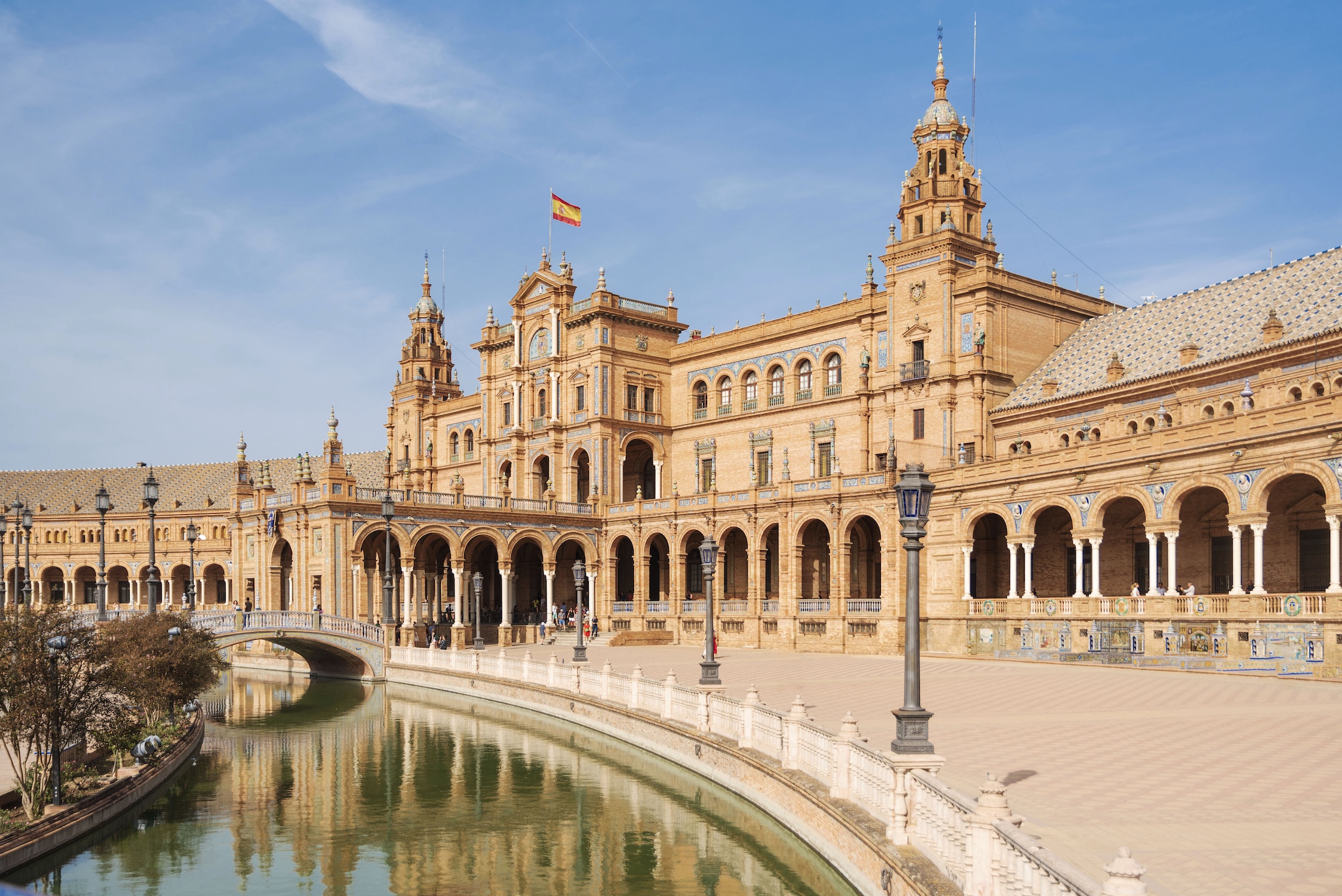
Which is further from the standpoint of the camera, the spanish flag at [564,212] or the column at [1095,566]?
the spanish flag at [564,212]

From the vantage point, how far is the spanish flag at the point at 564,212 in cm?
5825

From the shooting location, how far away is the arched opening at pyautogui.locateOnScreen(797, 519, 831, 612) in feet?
161

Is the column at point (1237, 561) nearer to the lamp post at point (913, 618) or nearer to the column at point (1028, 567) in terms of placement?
the column at point (1028, 567)

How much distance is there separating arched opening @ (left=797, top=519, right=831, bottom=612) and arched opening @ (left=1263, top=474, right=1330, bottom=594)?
1867 cm

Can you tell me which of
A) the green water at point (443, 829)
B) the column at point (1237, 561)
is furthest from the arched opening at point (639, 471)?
the column at point (1237, 561)

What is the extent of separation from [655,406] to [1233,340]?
1152 inches

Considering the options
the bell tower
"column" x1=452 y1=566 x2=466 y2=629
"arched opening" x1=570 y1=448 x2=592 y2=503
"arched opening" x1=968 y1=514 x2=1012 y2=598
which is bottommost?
"column" x1=452 y1=566 x2=466 y2=629

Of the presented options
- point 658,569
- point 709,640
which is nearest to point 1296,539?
point 709,640

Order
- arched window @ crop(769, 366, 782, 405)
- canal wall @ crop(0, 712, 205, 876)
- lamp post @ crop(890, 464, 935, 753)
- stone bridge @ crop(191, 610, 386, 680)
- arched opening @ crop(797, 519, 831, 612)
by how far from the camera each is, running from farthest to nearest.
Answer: arched window @ crop(769, 366, 782, 405), arched opening @ crop(797, 519, 831, 612), stone bridge @ crop(191, 610, 386, 680), canal wall @ crop(0, 712, 205, 876), lamp post @ crop(890, 464, 935, 753)

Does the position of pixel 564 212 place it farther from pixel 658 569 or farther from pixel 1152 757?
pixel 1152 757

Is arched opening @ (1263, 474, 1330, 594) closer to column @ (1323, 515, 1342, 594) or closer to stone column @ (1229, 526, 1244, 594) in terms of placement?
stone column @ (1229, 526, 1244, 594)

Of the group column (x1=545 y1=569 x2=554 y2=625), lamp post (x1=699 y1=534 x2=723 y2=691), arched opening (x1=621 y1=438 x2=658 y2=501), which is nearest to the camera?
lamp post (x1=699 y1=534 x2=723 y2=691)

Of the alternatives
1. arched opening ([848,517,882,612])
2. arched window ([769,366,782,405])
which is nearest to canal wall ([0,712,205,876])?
arched opening ([848,517,882,612])

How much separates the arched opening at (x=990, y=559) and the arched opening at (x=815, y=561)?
277 inches
